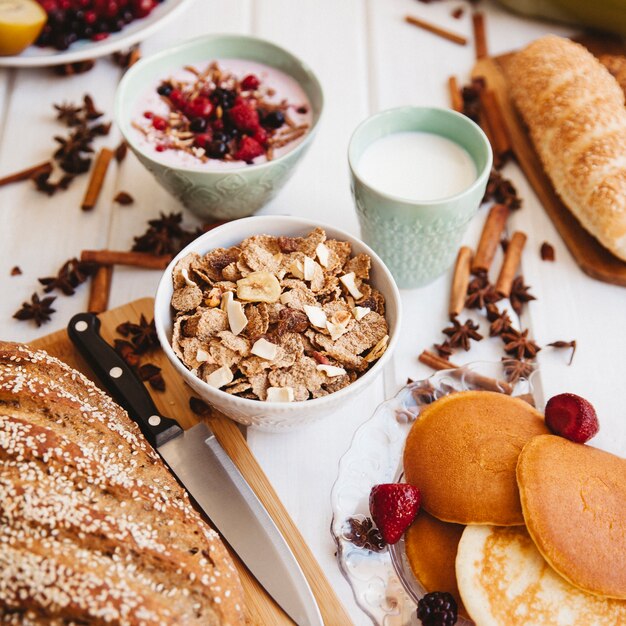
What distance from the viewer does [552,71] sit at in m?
2.03

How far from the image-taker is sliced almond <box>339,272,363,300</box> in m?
1.50

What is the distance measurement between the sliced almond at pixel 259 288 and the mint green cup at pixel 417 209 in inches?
12.3

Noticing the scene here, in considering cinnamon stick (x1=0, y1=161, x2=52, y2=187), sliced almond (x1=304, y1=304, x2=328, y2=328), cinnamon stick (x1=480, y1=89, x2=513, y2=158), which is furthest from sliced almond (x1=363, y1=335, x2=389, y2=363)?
cinnamon stick (x1=0, y1=161, x2=52, y2=187)

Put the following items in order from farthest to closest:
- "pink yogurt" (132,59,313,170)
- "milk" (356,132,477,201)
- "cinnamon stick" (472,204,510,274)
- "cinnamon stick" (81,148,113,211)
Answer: "cinnamon stick" (81,148,113,211), "cinnamon stick" (472,204,510,274), "pink yogurt" (132,59,313,170), "milk" (356,132,477,201)

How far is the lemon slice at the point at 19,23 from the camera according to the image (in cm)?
201

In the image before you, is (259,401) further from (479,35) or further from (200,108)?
(479,35)

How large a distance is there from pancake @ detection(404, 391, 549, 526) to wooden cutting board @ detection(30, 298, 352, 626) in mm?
255

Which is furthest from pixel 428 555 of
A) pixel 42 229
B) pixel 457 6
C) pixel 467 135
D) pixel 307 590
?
pixel 457 6

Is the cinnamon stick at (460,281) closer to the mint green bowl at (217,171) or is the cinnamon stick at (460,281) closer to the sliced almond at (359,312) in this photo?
the sliced almond at (359,312)

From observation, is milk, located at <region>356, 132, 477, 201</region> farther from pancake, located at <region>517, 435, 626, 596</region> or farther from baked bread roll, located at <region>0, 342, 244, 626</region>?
baked bread roll, located at <region>0, 342, 244, 626</region>

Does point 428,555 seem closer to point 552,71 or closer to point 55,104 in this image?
point 552,71

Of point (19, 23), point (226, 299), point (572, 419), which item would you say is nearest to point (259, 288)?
point (226, 299)

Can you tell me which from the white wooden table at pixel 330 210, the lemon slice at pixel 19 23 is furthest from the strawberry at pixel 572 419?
the lemon slice at pixel 19 23

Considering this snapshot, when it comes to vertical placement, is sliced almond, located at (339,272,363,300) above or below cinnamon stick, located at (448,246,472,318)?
above
